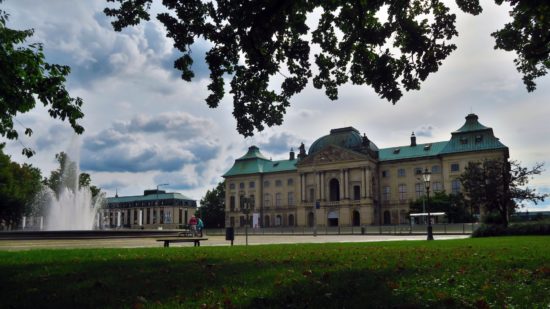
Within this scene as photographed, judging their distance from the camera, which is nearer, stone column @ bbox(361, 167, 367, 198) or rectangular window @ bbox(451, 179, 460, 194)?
rectangular window @ bbox(451, 179, 460, 194)

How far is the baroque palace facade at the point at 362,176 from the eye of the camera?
→ 88062 millimetres

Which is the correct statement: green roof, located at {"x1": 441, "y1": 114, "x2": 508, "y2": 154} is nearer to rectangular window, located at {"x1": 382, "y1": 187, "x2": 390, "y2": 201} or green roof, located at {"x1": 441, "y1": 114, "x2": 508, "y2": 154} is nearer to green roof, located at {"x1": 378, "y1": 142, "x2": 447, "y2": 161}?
green roof, located at {"x1": 378, "y1": 142, "x2": 447, "y2": 161}

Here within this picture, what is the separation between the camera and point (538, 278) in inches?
300

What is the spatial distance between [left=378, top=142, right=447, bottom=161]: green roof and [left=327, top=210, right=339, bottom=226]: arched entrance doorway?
1527cm

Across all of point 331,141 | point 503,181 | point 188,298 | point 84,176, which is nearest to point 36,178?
point 84,176

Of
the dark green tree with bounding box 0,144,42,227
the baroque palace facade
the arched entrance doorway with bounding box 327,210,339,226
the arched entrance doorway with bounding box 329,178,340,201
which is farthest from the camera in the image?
the arched entrance doorway with bounding box 329,178,340,201

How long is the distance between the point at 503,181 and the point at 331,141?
61.2m

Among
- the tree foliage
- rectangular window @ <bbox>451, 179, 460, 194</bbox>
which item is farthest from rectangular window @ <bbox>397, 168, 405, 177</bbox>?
the tree foliage

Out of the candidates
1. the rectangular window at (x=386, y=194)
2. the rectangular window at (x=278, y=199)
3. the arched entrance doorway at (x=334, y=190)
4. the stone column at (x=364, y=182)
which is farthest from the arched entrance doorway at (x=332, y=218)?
the rectangular window at (x=278, y=199)

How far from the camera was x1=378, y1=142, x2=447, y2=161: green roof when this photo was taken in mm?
93625

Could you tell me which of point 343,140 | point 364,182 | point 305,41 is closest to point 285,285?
point 305,41

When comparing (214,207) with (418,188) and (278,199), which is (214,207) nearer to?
(278,199)

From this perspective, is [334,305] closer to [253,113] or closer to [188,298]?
[188,298]

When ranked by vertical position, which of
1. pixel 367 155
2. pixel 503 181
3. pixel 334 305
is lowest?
pixel 334 305
